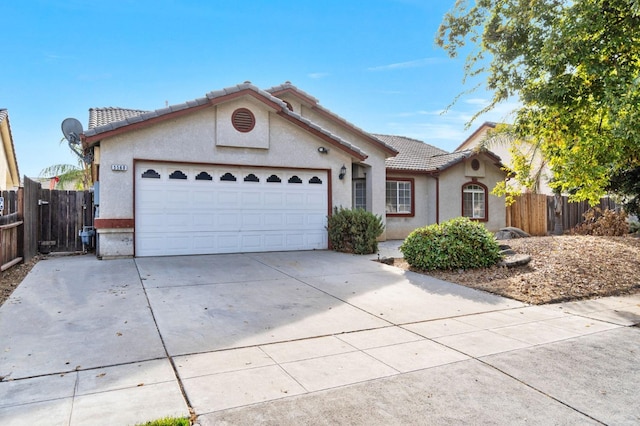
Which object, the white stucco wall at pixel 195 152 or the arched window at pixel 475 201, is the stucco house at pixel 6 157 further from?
the arched window at pixel 475 201

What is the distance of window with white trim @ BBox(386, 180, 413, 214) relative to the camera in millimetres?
17906

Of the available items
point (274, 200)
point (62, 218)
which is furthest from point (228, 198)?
point (62, 218)

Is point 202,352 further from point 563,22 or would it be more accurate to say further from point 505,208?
point 505,208

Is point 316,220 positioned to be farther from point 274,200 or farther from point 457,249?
point 457,249

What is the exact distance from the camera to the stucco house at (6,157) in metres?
21.4

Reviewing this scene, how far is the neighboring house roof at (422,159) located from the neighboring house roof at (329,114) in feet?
3.79

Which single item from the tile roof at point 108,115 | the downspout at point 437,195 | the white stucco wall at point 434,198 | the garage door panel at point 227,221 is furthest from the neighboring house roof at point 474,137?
the tile roof at point 108,115

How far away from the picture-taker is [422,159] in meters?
20.0

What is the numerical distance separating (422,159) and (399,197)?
10.0ft

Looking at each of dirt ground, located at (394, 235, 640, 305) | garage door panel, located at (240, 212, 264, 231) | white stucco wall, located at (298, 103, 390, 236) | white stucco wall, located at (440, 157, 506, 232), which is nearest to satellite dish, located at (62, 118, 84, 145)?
garage door panel, located at (240, 212, 264, 231)

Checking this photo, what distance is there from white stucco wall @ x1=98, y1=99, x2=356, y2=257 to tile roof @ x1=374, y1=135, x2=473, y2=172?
209 inches

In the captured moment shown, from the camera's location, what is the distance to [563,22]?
7.72 metres

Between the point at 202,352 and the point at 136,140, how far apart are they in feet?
26.9

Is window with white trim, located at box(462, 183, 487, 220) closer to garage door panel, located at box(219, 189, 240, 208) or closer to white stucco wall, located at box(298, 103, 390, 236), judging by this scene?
white stucco wall, located at box(298, 103, 390, 236)
